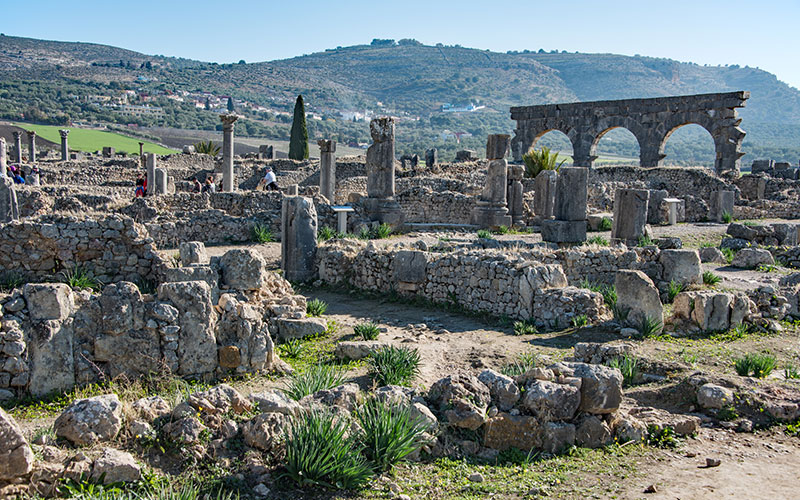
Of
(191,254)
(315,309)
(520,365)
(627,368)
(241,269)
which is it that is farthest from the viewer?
(191,254)

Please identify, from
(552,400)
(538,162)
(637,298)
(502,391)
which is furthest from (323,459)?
(538,162)

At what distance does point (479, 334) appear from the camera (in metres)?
10.2

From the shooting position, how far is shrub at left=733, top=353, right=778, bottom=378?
7840mm

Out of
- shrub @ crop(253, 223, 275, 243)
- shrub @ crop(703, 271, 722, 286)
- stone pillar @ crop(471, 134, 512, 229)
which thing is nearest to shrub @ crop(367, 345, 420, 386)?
shrub @ crop(703, 271, 722, 286)

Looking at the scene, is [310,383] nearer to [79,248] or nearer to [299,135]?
[79,248]

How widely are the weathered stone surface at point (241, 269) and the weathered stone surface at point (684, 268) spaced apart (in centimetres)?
742

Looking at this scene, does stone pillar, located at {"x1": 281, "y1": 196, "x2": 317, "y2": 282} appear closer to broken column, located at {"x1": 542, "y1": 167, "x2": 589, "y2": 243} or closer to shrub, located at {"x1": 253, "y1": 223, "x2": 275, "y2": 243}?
shrub, located at {"x1": 253, "y1": 223, "x2": 275, "y2": 243}

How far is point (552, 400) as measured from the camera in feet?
20.1

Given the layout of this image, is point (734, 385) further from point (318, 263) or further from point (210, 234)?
point (210, 234)

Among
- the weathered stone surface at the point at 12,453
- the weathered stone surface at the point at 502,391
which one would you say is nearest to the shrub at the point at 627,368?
the weathered stone surface at the point at 502,391

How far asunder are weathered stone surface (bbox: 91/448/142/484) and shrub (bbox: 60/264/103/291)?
6.46 m

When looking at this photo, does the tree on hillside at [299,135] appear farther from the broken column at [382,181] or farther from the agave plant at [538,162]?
the broken column at [382,181]

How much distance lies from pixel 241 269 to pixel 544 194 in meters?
14.4

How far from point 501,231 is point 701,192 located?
11644mm
